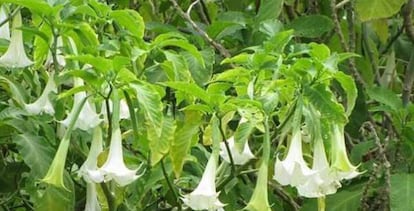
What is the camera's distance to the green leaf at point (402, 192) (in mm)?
1689

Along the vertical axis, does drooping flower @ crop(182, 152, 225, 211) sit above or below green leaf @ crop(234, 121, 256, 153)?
below

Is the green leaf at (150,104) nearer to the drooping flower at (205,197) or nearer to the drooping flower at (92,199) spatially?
the drooping flower at (205,197)

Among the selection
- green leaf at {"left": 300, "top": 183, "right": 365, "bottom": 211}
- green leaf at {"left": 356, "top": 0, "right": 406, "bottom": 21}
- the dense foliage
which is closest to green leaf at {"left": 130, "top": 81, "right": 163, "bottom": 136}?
the dense foliage

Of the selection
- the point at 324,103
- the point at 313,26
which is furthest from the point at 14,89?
the point at 313,26

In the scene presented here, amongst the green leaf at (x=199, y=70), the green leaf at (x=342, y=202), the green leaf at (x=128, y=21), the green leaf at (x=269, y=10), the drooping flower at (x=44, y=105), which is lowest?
the green leaf at (x=342, y=202)

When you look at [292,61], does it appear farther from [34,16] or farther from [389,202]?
[389,202]

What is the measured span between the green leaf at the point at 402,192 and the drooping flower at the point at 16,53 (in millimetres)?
789

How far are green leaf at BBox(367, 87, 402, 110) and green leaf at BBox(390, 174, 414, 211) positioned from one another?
0.15 meters

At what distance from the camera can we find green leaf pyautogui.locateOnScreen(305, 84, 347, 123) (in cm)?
123

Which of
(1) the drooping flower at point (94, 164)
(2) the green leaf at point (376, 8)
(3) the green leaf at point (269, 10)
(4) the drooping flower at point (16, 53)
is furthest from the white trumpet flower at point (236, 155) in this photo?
(2) the green leaf at point (376, 8)

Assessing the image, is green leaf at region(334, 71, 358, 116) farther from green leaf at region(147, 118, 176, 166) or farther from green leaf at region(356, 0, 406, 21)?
green leaf at region(356, 0, 406, 21)

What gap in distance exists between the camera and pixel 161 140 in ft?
4.08

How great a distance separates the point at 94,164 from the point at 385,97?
803 mm

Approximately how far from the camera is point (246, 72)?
1326 millimetres
